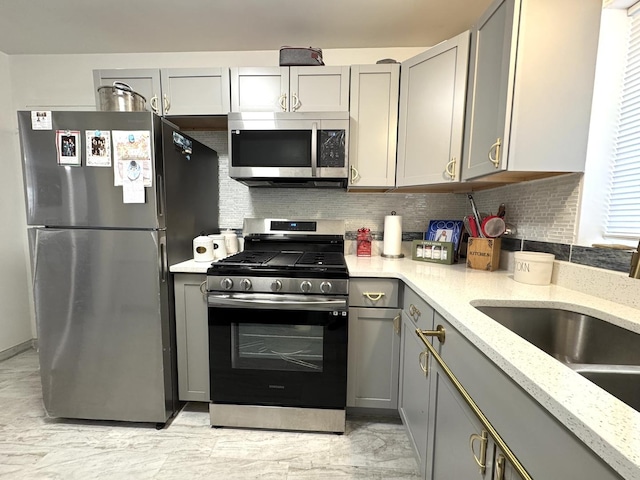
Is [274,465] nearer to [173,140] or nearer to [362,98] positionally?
[173,140]

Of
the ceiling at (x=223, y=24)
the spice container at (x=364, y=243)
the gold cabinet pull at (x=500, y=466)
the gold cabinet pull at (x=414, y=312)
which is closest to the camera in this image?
the gold cabinet pull at (x=500, y=466)

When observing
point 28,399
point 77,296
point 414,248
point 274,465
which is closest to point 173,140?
point 77,296

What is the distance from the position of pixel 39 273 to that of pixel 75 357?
20.2 inches

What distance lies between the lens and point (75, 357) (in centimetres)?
152

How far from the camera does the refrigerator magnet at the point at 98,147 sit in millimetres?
1405

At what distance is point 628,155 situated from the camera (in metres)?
1.09

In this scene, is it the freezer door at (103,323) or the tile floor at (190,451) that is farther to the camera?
the freezer door at (103,323)

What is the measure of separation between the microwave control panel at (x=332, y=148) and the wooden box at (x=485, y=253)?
0.94m

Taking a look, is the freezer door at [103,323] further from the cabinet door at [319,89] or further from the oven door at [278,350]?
the cabinet door at [319,89]

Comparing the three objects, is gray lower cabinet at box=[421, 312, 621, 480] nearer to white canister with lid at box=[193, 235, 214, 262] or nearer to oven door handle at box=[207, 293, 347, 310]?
oven door handle at box=[207, 293, 347, 310]

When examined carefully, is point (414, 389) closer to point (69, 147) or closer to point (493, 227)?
point (493, 227)

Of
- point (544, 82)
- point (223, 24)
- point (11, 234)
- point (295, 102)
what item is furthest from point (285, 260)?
point (11, 234)

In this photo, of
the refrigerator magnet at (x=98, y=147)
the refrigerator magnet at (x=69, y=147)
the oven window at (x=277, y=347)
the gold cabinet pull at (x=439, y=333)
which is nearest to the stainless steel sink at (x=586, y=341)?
the gold cabinet pull at (x=439, y=333)

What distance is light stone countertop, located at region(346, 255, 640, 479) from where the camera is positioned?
39 cm
